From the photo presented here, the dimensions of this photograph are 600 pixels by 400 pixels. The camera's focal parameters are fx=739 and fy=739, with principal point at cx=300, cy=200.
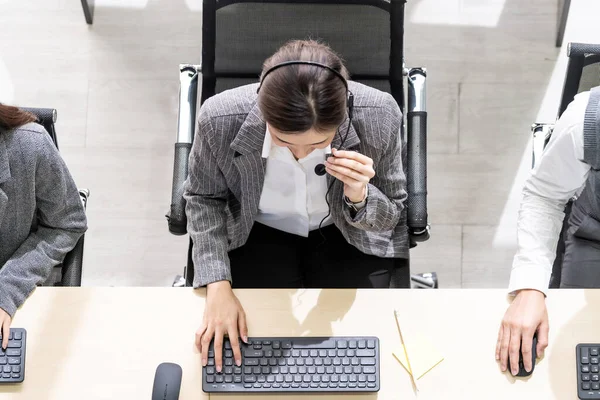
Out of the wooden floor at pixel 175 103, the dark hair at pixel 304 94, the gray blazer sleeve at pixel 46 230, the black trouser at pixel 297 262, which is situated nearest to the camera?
the dark hair at pixel 304 94

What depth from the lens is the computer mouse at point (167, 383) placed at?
1.47m

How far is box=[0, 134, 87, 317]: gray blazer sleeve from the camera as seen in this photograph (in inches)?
63.5

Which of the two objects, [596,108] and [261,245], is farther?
[261,245]

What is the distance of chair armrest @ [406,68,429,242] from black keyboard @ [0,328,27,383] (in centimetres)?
93

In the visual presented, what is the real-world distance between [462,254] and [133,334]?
4.42 ft

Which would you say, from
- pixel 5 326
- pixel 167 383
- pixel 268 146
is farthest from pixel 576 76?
pixel 5 326

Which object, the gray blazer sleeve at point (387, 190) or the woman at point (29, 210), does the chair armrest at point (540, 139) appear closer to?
the gray blazer sleeve at point (387, 190)

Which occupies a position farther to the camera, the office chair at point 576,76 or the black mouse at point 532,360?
the office chair at point 576,76

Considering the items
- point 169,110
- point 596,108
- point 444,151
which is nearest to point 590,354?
point 596,108

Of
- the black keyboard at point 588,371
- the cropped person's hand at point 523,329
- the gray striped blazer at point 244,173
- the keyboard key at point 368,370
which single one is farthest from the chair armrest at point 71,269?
the black keyboard at point 588,371

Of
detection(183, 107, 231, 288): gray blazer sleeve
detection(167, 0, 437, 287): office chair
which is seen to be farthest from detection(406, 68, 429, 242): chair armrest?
detection(183, 107, 231, 288): gray blazer sleeve

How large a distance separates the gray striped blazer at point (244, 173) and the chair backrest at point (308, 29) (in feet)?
0.55

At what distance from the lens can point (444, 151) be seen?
261cm

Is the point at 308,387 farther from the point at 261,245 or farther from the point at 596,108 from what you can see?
the point at 596,108
